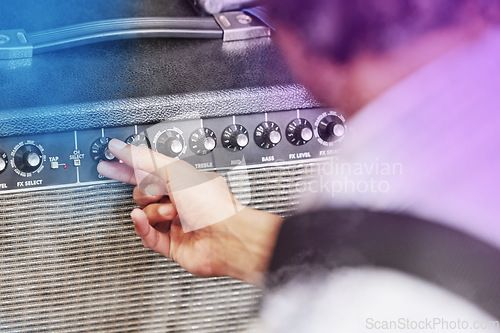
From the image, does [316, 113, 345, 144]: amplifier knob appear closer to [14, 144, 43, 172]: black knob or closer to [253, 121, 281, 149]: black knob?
[253, 121, 281, 149]: black knob

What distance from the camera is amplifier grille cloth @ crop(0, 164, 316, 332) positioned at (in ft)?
1.82

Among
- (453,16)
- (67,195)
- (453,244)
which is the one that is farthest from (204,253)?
(453,16)

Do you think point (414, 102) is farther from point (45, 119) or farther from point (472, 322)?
point (45, 119)

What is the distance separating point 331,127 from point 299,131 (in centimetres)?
3

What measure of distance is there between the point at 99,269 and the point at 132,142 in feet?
0.50

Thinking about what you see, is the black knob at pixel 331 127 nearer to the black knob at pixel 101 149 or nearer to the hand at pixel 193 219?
the hand at pixel 193 219

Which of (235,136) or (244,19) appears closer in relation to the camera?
(235,136)

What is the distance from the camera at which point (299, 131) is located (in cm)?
57

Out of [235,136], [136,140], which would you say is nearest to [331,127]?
[235,136]

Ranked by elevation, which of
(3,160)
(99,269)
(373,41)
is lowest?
(99,269)

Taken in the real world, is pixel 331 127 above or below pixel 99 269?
above

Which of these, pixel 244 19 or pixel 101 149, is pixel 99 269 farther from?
pixel 244 19

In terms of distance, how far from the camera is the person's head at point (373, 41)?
1.87 ft

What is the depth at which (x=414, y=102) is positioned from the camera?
1.87ft
